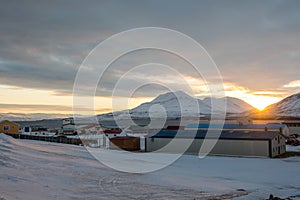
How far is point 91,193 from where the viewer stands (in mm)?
17969

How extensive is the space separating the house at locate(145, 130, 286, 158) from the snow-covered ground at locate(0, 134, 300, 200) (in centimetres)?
1067

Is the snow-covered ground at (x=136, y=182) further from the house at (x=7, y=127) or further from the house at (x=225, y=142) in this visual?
the house at (x=7, y=127)

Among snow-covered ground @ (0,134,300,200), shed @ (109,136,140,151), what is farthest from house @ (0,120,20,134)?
snow-covered ground @ (0,134,300,200)

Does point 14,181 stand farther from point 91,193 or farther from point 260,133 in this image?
point 260,133

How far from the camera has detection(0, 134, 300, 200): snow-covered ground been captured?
17.5 m

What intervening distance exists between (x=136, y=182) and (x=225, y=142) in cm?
2441

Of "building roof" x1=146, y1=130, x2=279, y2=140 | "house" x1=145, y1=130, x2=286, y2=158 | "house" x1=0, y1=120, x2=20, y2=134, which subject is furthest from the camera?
"house" x1=0, y1=120, x2=20, y2=134

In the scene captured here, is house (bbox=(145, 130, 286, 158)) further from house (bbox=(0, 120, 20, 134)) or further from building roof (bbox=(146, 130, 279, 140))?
house (bbox=(0, 120, 20, 134))

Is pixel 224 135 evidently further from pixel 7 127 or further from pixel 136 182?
pixel 7 127

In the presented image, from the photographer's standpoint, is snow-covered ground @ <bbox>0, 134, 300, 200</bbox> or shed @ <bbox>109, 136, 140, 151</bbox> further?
shed @ <bbox>109, 136, 140, 151</bbox>

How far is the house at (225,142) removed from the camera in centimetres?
4188

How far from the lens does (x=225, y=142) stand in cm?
4419

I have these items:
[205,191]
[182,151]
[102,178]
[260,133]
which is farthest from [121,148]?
[205,191]

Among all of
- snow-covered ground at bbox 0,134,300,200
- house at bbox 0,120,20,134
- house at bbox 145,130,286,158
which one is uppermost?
house at bbox 0,120,20,134
